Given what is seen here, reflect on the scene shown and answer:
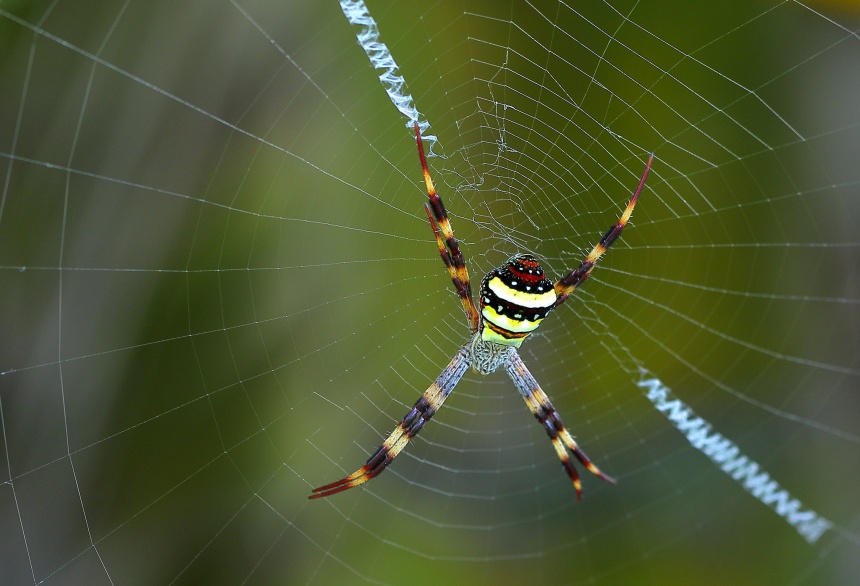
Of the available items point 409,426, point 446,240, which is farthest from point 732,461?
point 446,240

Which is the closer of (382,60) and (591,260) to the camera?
(382,60)

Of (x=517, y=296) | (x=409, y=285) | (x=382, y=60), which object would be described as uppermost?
(x=382, y=60)

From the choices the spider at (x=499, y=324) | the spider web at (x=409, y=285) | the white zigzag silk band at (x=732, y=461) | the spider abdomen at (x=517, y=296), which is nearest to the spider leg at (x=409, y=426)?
the spider at (x=499, y=324)

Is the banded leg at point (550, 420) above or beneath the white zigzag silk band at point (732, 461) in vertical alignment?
beneath

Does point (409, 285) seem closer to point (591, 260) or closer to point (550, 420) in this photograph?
point (591, 260)

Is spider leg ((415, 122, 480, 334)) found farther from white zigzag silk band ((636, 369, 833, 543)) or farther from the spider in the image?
white zigzag silk band ((636, 369, 833, 543))

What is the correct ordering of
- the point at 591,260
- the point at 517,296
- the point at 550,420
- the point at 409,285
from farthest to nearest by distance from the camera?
the point at 550,420
the point at 409,285
the point at 591,260
the point at 517,296

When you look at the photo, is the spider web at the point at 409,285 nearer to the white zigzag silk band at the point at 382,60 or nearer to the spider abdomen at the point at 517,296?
the white zigzag silk band at the point at 382,60

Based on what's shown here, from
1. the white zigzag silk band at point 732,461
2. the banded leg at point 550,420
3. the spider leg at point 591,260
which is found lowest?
the banded leg at point 550,420
